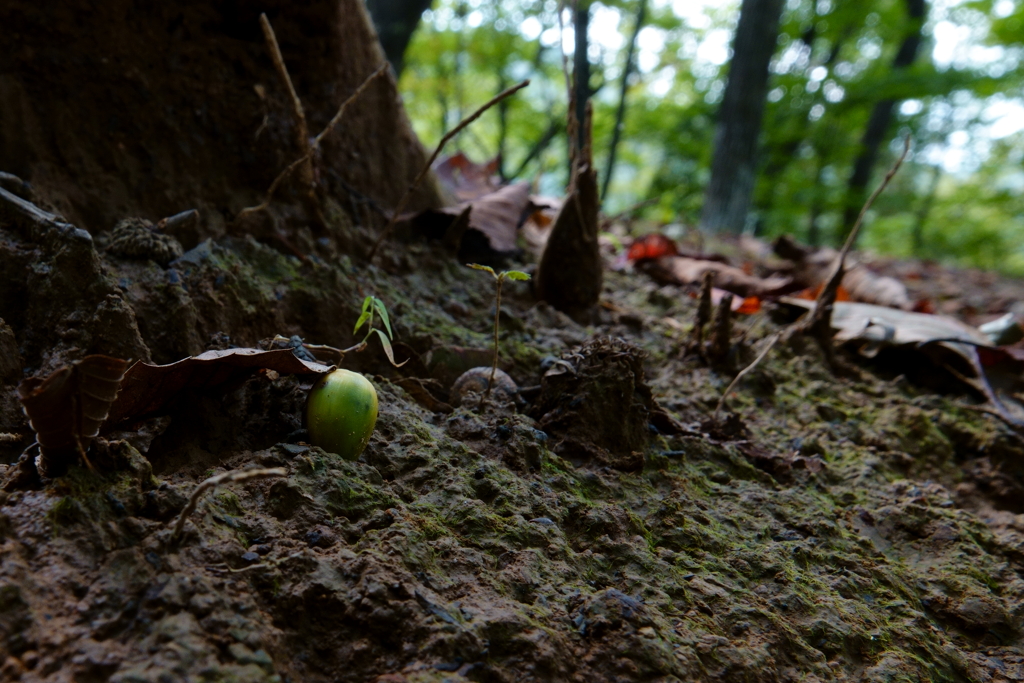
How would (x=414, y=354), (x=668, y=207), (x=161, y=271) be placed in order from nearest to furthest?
(x=161, y=271)
(x=414, y=354)
(x=668, y=207)

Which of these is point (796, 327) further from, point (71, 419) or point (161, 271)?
point (71, 419)

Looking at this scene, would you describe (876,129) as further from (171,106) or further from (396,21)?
(171,106)

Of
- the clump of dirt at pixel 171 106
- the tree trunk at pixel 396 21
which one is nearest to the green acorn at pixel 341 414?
the clump of dirt at pixel 171 106

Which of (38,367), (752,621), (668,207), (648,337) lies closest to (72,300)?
(38,367)

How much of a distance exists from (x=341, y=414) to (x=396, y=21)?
555cm

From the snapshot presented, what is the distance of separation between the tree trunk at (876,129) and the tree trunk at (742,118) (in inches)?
215

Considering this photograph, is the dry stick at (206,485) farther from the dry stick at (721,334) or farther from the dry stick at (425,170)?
the dry stick at (721,334)

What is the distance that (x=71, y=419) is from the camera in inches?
33.3

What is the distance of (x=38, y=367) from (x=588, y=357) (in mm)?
1095

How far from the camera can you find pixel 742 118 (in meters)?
6.40

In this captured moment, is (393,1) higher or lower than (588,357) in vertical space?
higher

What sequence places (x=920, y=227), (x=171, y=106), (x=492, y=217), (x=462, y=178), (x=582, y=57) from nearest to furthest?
(x=171, y=106) < (x=492, y=217) < (x=462, y=178) < (x=582, y=57) < (x=920, y=227)

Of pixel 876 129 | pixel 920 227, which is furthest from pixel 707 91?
pixel 920 227

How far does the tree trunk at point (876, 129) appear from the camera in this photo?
1148 centimetres
